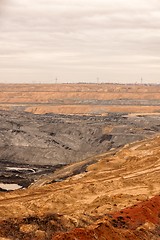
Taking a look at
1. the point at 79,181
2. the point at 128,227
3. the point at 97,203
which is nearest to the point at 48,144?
the point at 79,181

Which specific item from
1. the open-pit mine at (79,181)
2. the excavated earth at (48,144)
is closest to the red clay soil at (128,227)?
the open-pit mine at (79,181)

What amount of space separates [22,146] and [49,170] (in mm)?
11889

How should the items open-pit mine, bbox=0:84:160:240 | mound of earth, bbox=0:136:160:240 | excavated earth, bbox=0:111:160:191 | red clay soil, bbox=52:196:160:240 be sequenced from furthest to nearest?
excavated earth, bbox=0:111:160:191, open-pit mine, bbox=0:84:160:240, mound of earth, bbox=0:136:160:240, red clay soil, bbox=52:196:160:240

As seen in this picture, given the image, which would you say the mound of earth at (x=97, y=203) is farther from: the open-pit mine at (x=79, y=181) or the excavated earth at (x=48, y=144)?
the excavated earth at (x=48, y=144)

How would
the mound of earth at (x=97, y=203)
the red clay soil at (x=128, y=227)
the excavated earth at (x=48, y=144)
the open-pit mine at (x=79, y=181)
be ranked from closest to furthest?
the red clay soil at (x=128, y=227)
the mound of earth at (x=97, y=203)
the open-pit mine at (x=79, y=181)
the excavated earth at (x=48, y=144)

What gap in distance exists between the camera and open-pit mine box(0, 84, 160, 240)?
72.5 feet

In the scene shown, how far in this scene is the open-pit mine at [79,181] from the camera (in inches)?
870

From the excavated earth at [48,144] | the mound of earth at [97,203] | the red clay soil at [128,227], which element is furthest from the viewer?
the excavated earth at [48,144]

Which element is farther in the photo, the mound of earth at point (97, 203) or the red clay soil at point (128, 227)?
the mound of earth at point (97, 203)

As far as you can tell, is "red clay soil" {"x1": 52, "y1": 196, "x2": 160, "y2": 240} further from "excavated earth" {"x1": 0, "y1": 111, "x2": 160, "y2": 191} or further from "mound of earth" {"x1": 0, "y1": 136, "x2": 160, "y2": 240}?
"excavated earth" {"x1": 0, "y1": 111, "x2": 160, "y2": 191}

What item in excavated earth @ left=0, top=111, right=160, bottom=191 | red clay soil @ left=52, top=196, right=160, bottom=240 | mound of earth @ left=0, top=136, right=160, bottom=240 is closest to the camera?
red clay soil @ left=52, top=196, right=160, bottom=240

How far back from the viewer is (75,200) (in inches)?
1302

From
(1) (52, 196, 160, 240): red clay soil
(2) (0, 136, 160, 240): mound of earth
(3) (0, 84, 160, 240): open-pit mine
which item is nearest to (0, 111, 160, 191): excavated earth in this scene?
(3) (0, 84, 160, 240): open-pit mine

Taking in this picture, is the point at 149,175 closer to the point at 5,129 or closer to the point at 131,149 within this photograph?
the point at 131,149
